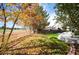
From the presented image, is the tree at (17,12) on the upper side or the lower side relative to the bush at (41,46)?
upper

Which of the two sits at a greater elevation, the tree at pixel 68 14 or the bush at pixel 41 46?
the tree at pixel 68 14

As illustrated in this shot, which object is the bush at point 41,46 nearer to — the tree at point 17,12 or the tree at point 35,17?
the tree at point 35,17

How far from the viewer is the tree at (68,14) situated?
1.71 meters

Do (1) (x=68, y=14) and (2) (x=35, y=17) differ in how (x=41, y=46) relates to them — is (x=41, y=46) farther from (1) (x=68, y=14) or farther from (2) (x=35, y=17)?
(1) (x=68, y=14)

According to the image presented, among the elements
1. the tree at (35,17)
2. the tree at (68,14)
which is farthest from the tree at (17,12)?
the tree at (68,14)

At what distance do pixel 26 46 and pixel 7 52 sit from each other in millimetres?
176

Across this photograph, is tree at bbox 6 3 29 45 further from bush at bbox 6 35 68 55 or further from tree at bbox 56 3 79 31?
tree at bbox 56 3 79 31

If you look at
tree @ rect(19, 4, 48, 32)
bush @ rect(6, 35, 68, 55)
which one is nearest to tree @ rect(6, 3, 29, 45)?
tree @ rect(19, 4, 48, 32)

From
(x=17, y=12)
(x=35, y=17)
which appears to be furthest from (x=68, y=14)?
(x=17, y=12)

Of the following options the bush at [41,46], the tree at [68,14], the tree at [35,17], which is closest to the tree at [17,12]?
the tree at [35,17]

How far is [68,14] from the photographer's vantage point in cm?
172

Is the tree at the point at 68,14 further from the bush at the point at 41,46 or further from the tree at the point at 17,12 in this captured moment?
the tree at the point at 17,12

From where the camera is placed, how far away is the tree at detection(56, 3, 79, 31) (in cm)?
171
